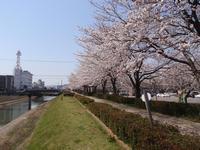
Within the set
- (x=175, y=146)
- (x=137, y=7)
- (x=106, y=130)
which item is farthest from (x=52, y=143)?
(x=175, y=146)

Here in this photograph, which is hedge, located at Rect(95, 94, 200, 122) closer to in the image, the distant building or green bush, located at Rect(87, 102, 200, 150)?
green bush, located at Rect(87, 102, 200, 150)

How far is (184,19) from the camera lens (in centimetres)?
1258

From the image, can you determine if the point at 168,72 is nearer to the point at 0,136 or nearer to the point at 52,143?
the point at 0,136

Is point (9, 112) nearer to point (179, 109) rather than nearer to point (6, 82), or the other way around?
point (179, 109)

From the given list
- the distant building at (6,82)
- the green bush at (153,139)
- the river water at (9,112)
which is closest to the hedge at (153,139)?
the green bush at (153,139)

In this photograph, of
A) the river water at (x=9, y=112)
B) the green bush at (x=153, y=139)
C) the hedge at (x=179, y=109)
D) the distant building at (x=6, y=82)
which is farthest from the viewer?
the distant building at (x=6, y=82)

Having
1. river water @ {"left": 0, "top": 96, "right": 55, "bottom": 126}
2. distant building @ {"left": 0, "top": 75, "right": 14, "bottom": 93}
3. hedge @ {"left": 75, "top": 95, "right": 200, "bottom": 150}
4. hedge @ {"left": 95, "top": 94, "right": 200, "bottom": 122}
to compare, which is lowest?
river water @ {"left": 0, "top": 96, "right": 55, "bottom": 126}

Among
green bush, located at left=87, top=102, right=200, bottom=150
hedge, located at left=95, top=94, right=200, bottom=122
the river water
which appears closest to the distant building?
the river water

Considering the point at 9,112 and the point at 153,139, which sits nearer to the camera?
the point at 153,139

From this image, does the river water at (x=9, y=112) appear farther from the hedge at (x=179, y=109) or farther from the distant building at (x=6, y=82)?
the distant building at (x=6, y=82)

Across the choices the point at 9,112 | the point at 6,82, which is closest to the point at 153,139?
the point at 9,112

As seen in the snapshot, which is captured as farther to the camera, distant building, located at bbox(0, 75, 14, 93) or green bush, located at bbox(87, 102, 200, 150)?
distant building, located at bbox(0, 75, 14, 93)

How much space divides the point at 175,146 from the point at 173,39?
7331mm

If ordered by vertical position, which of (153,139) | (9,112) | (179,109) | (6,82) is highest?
(6,82)
